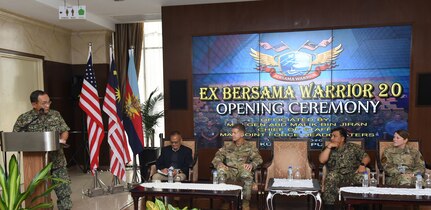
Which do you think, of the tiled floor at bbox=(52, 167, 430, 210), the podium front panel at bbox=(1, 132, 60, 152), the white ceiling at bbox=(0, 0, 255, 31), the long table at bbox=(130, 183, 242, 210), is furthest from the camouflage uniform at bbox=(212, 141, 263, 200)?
the white ceiling at bbox=(0, 0, 255, 31)

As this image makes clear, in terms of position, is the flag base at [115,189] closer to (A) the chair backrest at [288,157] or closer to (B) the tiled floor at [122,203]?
(B) the tiled floor at [122,203]

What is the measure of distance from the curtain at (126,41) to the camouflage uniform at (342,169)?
16.2 feet

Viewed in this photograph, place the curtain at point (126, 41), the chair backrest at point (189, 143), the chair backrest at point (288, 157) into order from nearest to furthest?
the chair backrest at point (288, 157)
the chair backrest at point (189, 143)
the curtain at point (126, 41)

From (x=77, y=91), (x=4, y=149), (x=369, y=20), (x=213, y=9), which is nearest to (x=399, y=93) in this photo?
(x=369, y=20)

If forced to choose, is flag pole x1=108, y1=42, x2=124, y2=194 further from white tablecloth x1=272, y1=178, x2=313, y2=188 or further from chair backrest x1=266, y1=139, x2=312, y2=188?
white tablecloth x1=272, y1=178, x2=313, y2=188

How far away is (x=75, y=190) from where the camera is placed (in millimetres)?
5770

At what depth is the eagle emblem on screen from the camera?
5.54m

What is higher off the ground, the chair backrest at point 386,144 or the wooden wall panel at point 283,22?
the wooden wall panel at point 283,22

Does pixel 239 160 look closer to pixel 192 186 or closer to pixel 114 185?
pixel 192 186

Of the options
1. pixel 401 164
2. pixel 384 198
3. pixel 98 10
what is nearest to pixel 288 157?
pixel 401 164

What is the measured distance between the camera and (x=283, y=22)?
5.64m

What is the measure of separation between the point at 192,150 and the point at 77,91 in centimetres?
361

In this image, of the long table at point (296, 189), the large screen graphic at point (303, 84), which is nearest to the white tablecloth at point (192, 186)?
the long table at point (296, 189)

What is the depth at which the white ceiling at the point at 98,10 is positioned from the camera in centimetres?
554
